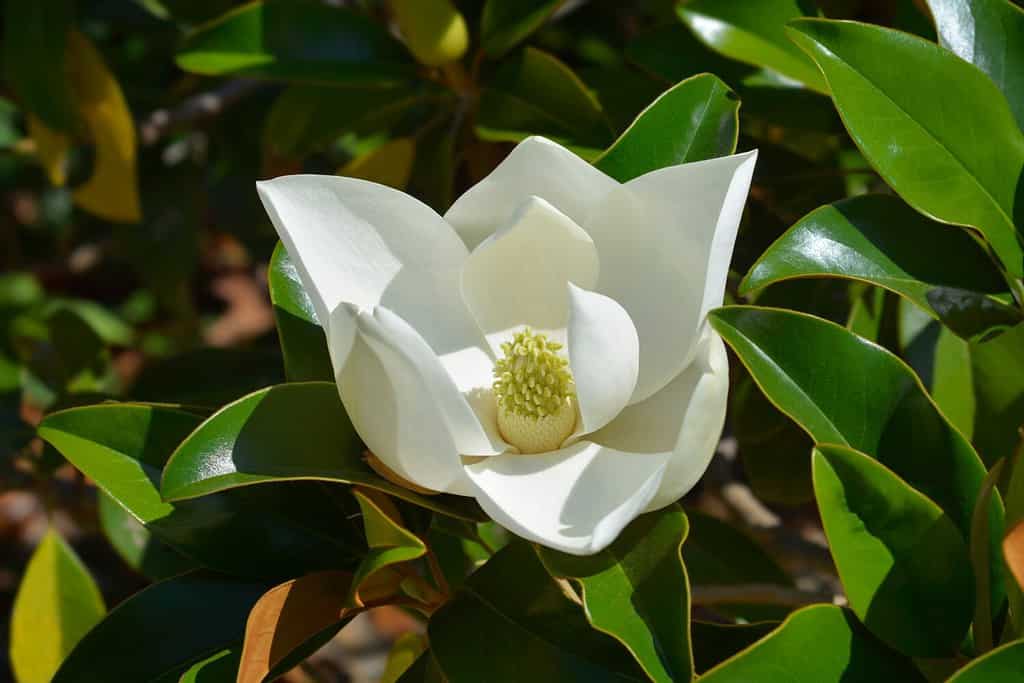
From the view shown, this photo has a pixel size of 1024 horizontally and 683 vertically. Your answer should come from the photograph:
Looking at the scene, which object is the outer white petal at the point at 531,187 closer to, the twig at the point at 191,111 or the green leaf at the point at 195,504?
the green leaf at the point at 195,504

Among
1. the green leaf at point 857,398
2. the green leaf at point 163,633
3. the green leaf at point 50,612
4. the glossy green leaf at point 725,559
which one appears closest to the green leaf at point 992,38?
the green leaf at point 857,398

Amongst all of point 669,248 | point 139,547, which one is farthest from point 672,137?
point 139,547

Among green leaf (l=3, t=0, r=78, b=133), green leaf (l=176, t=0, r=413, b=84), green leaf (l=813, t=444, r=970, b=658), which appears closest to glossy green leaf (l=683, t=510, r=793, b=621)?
green leaf (l=813, t=444, r=970, b=658)

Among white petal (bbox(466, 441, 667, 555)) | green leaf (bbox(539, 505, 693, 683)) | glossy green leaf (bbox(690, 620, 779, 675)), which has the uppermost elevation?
white petal (bbox(466, 441, 667, 555))

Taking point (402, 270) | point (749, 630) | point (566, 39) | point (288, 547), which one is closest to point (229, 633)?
point (288, 547)

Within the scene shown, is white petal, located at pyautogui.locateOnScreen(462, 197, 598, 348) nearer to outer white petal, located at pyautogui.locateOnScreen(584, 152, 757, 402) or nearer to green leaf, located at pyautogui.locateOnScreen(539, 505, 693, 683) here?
outer white petal, located at pyautogui.locateOnScreen(584, 152, 757, 402)
